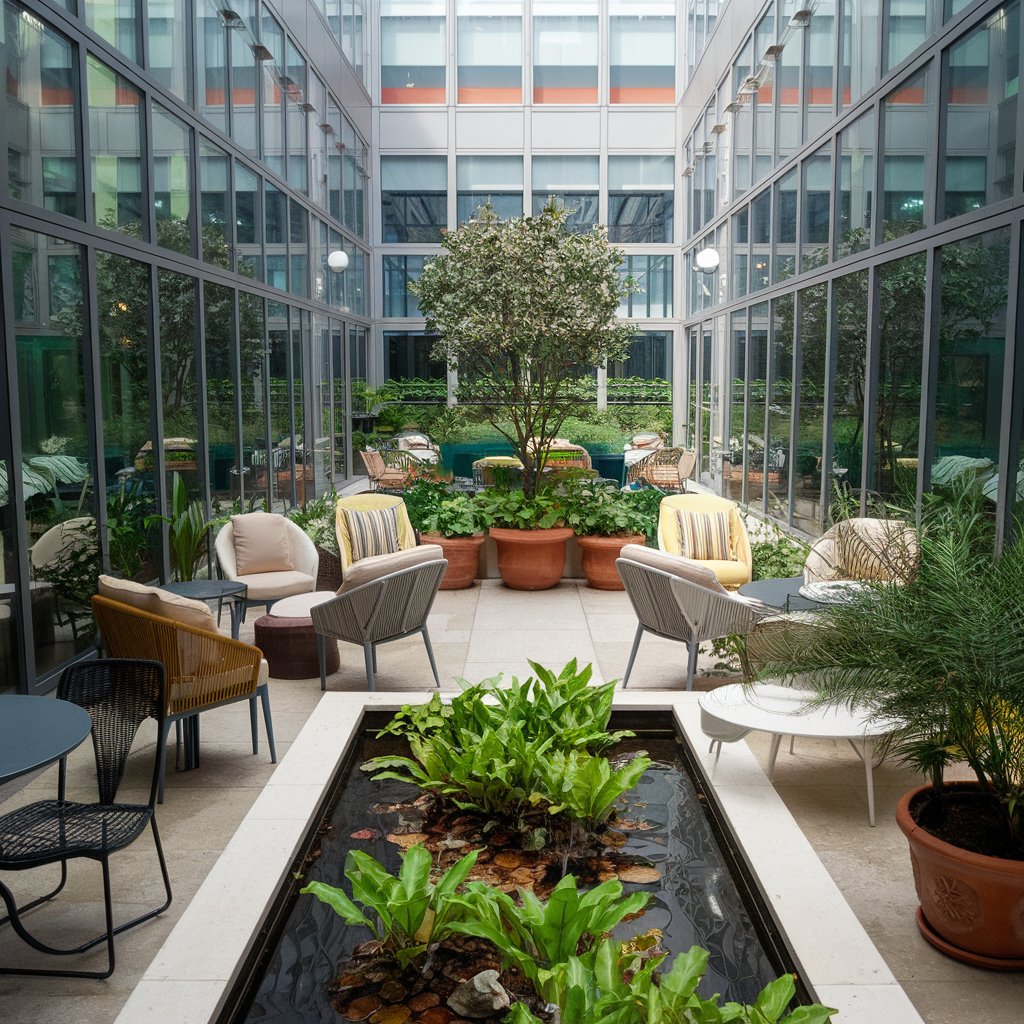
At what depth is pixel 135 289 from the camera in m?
7.61

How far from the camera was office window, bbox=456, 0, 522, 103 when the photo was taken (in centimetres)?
2167

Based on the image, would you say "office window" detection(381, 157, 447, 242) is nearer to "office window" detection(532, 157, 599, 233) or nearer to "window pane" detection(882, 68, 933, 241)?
"office window" detection(532, 157, 599, 233)

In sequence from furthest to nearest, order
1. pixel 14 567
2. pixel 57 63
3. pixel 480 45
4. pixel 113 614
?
pixel 480 45, pixel 57 63, pixel 14 567, pixel 113 614

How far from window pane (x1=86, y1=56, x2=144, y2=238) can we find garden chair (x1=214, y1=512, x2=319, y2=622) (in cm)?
218

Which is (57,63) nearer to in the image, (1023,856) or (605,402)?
(1023,856)

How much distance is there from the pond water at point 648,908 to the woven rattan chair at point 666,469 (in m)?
10.8

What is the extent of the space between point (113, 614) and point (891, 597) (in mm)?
3420

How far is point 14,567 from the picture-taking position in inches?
226

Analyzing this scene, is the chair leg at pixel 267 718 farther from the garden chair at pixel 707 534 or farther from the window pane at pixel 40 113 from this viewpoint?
the garden chair at pixel 707 534

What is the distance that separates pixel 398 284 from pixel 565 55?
5.64 meters

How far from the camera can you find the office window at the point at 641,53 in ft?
70.6

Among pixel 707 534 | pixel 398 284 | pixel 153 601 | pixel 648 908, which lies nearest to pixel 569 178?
pixel 398 284

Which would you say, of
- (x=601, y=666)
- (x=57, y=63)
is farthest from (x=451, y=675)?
(x=57, y=63)

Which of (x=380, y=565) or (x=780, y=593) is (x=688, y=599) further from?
(x=380, y=565)
